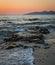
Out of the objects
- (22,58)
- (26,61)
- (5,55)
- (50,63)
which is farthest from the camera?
(5,55)

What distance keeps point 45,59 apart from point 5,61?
1547 mm

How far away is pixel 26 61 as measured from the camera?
21.7 feet

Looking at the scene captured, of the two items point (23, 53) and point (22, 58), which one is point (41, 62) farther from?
point (23, 53)

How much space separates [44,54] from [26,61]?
115cm

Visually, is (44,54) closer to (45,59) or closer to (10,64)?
Answer: (45,59)

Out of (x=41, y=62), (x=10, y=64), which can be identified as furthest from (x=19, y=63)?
(x=41, y=62)

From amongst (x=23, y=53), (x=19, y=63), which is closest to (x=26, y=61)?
(x=19, y=63)

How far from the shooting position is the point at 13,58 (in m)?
7.03

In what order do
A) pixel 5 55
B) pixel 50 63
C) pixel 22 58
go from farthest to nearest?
1. pixel 5 55
2. pixel 22 58
3. pixel 50 63

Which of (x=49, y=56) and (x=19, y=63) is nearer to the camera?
(x=19, y=63)

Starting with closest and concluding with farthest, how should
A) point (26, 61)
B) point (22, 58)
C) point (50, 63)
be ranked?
point (50, 63) → point (26, 61) → point (22, 58)

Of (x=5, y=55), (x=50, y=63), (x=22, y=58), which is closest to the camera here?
(x=50, y=63)

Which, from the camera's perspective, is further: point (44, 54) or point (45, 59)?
point (44, 54)

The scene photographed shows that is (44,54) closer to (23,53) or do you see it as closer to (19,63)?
(23,53)
